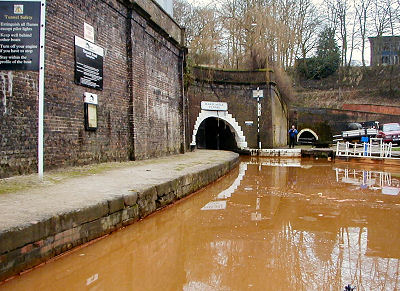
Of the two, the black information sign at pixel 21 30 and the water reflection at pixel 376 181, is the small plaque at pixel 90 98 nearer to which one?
the black information sign at pixel 21 30

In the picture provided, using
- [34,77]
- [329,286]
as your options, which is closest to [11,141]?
[34,77]

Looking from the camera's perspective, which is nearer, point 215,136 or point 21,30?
point 21,30

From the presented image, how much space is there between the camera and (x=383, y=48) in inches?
1571

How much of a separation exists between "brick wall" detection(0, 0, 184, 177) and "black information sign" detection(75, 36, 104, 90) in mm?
146

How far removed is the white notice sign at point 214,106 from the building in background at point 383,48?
24.9 meters

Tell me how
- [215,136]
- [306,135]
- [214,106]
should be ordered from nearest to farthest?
[214,106] → [215,136] → [306,135]

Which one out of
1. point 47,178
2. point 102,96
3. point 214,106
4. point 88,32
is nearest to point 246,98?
point 214,106

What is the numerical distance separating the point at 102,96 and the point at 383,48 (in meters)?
39.4

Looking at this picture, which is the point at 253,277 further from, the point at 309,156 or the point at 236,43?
the point at 236,43

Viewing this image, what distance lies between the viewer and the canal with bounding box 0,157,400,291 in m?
3.05

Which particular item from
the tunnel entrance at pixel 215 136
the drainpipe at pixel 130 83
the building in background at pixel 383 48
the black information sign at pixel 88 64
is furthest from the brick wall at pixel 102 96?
the building in background at pixel 383 48

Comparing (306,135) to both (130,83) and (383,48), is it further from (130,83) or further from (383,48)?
(130,83)

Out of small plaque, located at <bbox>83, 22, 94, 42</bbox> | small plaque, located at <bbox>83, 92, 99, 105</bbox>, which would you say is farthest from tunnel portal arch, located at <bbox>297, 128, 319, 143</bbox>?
small plaque, located at <bbox>83, 22, 94, 42</bbox>

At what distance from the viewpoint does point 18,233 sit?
287cm
